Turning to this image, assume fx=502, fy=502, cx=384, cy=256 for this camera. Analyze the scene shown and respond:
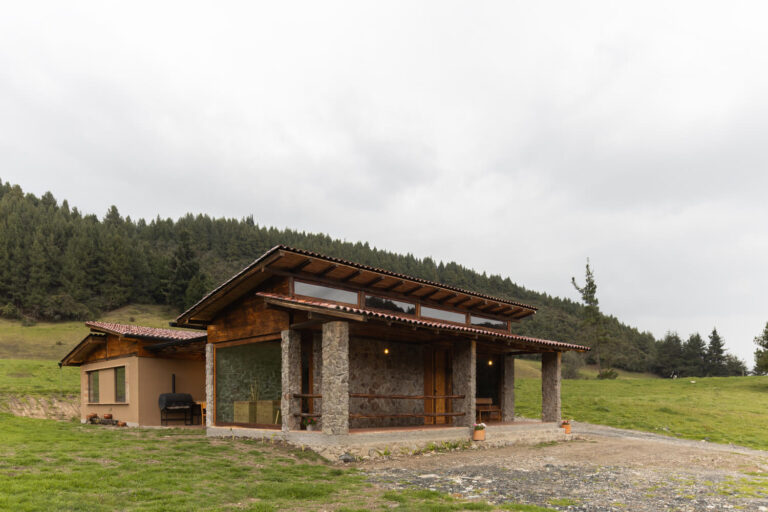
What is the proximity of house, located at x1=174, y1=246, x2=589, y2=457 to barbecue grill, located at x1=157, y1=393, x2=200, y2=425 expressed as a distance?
4.29 meters

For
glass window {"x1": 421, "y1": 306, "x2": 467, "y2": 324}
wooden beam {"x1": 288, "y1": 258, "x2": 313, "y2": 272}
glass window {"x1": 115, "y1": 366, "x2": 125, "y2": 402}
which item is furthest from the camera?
glass window {"x1": 115, "y1": 366, "x2": 125, "y2": 402}

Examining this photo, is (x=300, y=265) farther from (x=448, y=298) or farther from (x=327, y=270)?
(x=448, y=298)

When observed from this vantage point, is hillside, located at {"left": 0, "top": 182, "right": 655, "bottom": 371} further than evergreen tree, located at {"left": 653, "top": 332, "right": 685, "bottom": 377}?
No

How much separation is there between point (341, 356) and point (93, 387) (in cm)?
1808

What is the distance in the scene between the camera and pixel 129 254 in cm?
7838

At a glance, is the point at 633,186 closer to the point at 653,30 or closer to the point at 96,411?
the point at 653,30

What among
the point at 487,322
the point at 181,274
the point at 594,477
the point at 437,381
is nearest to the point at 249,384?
the point at 437,381

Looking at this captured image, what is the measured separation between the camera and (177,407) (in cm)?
2008

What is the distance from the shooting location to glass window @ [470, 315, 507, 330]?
2022 cm

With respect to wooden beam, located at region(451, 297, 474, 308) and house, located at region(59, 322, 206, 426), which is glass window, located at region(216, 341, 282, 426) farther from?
wooden beam, located at region(451, 297, 474, 308)

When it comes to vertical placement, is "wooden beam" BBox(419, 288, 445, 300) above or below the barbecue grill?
above

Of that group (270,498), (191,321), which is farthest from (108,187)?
(270,498)

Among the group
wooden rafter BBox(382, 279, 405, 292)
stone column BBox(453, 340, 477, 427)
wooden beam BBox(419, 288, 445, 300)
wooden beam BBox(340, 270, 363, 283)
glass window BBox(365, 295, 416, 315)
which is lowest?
stone column BBox(453, 340, 477, 427)

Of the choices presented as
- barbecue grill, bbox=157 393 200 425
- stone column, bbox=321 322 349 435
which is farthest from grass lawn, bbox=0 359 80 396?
stone column, bbox=321 322 349 435
